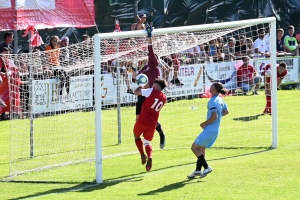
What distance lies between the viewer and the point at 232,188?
1191 cm

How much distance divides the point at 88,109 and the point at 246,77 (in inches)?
347

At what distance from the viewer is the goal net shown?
14789mm

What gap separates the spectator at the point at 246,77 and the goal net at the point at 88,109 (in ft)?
5.53

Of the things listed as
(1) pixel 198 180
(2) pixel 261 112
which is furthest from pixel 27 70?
(2) pixel 261 112

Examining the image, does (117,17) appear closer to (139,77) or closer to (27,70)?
(27,70)

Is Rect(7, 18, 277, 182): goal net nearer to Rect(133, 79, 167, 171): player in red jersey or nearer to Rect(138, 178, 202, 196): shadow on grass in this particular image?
Rect(133, 79, 167, 171): player in red jersey

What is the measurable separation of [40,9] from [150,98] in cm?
460

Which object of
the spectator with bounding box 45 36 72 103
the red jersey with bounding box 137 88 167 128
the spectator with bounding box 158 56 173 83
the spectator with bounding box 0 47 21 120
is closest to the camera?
the red jersey with bounding box 137 88 167 128

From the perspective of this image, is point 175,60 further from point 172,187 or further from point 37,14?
point 172,187

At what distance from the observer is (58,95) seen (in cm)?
1711

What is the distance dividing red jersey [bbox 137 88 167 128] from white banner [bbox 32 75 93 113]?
324 centimetres

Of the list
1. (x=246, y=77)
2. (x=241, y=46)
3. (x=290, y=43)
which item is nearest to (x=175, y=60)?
(x=241, y=46)

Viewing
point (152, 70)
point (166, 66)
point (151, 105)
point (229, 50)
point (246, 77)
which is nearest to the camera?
point (151, 105)

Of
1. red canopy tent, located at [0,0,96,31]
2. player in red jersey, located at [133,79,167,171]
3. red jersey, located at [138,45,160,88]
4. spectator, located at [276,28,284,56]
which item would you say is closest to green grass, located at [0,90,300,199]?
player in red jersey, located at [133,79,167,171]
